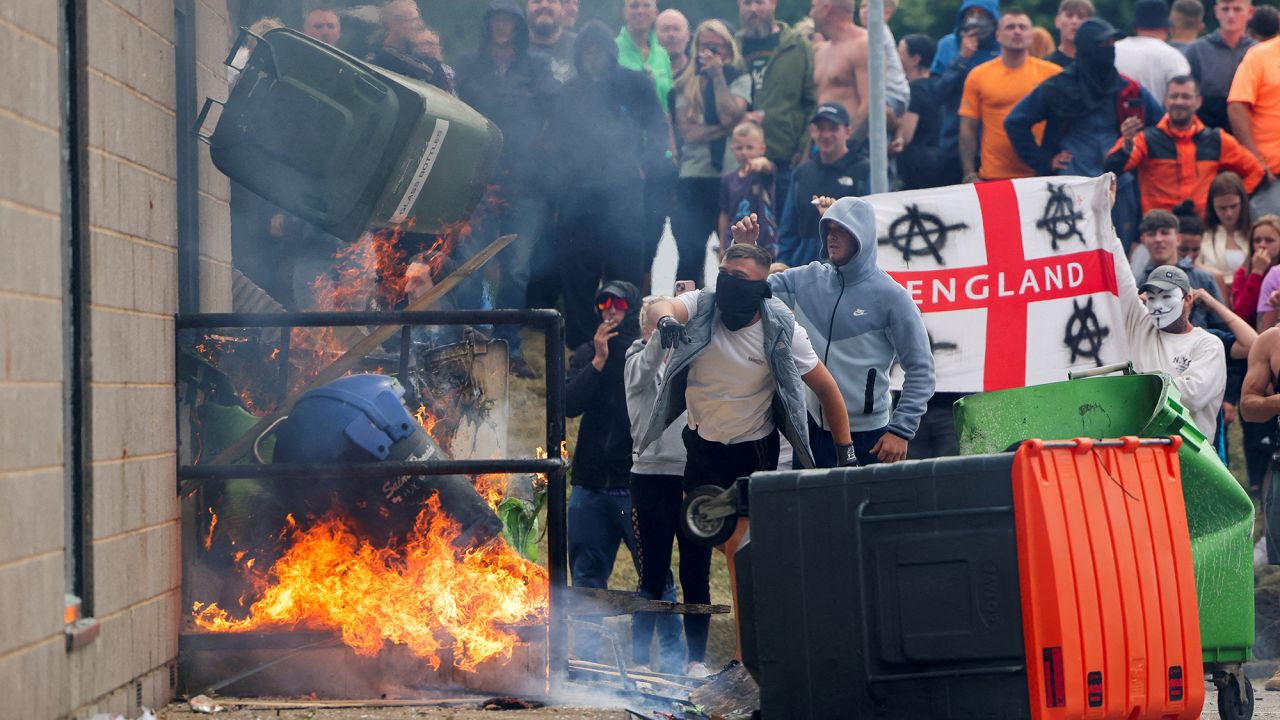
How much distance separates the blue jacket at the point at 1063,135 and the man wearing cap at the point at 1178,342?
1.87 metres

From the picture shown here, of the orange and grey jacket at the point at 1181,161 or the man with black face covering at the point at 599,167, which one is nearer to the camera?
the man with black face covering at the point at 599,167

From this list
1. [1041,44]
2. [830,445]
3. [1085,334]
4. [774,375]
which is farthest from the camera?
[1041,44]

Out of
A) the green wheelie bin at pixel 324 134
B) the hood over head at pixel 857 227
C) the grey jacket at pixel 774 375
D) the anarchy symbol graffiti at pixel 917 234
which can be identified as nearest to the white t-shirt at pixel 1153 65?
the anarchy symbol graffiti at pixel 917 234

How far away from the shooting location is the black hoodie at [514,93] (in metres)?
9.34

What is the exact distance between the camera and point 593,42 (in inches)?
382

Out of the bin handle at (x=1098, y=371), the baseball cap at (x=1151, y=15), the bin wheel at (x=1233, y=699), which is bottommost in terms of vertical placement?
the bin wheel at (x=1233, y=699)

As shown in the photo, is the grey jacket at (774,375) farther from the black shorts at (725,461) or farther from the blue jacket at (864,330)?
the blue jacket at (864,330)

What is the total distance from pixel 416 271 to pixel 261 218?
981mm

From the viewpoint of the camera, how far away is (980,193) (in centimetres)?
947

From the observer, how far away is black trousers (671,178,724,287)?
10.8 m

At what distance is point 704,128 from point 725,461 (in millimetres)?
4410

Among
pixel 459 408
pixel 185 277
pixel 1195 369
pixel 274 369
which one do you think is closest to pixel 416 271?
pixel 459 408

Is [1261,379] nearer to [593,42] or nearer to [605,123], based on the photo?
[605,123]

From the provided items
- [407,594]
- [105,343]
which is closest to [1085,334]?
[407,594]
